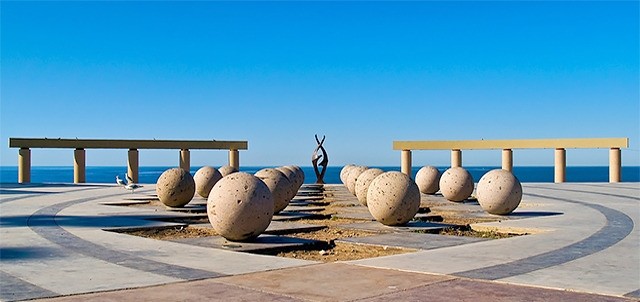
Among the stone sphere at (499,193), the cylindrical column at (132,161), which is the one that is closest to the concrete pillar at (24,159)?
the cylindrical column at (132,161)

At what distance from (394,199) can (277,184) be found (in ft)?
12.8

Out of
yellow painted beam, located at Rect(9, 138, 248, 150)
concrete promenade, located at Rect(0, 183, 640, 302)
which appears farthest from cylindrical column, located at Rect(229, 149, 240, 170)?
concrete promenade, located at Rect(0, 183, 640, 302)

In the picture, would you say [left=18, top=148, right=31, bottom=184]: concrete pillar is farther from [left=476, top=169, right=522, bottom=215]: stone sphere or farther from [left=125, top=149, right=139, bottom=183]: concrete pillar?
[left=476, top=169, right=522, bottom=215]: stone sphere

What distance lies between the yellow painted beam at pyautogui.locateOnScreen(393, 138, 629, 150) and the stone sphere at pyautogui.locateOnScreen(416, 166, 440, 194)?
47.7 feet

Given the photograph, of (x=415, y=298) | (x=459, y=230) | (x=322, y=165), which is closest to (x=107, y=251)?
(x=415, y=298)

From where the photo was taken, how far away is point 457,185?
22.9 m

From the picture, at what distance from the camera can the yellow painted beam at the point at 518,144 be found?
124 feet

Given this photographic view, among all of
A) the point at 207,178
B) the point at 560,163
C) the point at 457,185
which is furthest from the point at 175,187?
the point at 560,163

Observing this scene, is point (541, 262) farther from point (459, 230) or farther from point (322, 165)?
point (322, 165)

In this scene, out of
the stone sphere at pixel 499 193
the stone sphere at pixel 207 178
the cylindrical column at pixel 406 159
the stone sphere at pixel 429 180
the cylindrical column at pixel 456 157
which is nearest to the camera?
the stone sphere at pixel 499 193

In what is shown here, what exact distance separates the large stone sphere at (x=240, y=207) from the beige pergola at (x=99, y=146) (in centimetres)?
2910

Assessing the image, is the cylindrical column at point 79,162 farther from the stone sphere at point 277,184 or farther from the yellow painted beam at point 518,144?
the stone sphere at point 277,184

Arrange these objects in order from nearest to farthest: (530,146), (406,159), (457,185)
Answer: (457,185) < (530,146) < (406,159)

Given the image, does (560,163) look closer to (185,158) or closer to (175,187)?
(185,158)
